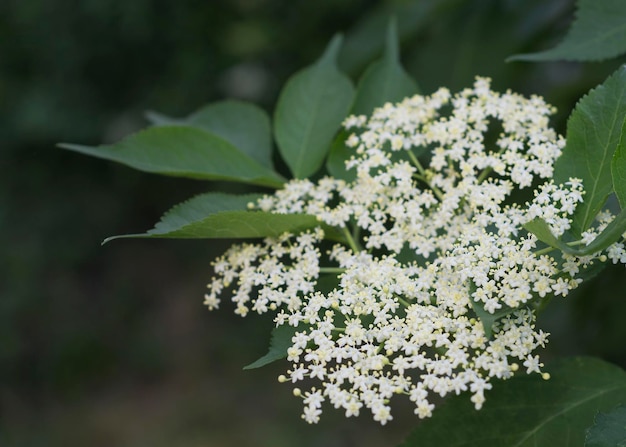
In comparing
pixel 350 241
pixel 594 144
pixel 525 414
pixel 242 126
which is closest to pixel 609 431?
pixel 525 414

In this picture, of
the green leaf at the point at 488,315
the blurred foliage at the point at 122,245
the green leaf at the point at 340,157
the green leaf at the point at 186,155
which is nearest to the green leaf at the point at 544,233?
the green leaf at the point at 488,315

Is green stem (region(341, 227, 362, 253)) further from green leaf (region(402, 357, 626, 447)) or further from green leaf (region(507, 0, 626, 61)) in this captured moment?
green leaf (region(507, 0, 626, 61))

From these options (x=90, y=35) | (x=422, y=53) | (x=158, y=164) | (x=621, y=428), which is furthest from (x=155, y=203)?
(x=621, y=428)

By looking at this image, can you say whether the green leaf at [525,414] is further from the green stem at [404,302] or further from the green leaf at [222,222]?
the green leaf at [222,222]

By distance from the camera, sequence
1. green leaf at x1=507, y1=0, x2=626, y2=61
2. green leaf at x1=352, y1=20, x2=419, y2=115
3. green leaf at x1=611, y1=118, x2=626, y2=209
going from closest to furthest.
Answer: green leaf at x1=611, y1=118, x2=626, y2=209 → green leaf at x1=507, y1=0, x2=626, y2=61 → green leaf at x1=352, y1=20, x2=419, y2=115

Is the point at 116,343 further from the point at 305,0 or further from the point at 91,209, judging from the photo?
the point at 305,0

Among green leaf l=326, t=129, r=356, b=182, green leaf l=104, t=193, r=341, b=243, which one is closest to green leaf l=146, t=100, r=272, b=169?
green leaf l=326, t=129, r=356, b=182
